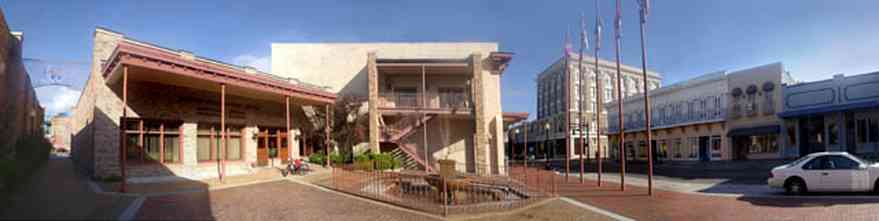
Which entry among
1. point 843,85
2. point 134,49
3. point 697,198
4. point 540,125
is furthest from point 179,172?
point 540,125

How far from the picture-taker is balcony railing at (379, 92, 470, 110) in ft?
71.9

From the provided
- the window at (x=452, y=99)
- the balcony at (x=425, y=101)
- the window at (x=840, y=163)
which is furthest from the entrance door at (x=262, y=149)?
the window at (x=840, y=163)

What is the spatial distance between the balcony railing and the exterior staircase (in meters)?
0.78

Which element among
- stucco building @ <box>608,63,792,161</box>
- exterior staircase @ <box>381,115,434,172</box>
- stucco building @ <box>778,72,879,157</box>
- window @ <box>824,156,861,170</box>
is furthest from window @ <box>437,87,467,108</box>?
stucco building @ <box>608,63,792,161</box>

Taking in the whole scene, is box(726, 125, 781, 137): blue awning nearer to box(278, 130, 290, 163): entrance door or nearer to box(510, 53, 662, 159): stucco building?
box(510, 53, 662, 159): stucco building

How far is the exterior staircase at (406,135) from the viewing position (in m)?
21.3

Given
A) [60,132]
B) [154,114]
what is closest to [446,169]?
[154,114]

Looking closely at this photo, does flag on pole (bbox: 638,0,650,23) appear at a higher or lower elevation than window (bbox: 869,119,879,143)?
higher

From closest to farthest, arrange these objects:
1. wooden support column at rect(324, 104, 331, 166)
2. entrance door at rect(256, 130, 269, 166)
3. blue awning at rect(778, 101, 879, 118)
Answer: entrance door at rect(256, 130, 269, 166)
wooden support column at rect(324, 104, 331, 166)
blue awning at rect(778, 101, 879, 118)

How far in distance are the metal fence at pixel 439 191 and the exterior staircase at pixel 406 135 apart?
20.6ft

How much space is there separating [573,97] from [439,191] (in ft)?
160

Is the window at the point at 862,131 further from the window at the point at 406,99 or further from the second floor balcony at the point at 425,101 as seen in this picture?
the window at the point at 406,99

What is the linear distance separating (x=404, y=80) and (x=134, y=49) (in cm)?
1367

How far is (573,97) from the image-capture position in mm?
56688
